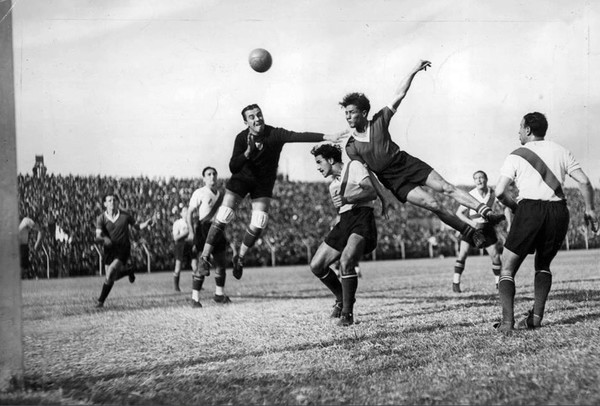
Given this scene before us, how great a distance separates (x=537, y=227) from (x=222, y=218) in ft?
15.7

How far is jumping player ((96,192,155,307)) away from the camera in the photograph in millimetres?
11367

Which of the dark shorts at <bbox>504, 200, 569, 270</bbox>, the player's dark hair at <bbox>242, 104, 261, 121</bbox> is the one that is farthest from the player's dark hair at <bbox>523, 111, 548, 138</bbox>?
the player's dark hair at <bbox>242, 104, 261, 121</bbox>

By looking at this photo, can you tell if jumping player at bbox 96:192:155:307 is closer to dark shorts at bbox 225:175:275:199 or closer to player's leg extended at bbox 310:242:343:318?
dark shorts at bbox 225:175:275:199

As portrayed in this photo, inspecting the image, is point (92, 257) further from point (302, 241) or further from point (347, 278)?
point (347, 278)

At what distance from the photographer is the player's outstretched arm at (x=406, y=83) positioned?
7.22 metres

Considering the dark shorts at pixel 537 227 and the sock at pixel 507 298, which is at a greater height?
the dark shorts at pixel 537 227

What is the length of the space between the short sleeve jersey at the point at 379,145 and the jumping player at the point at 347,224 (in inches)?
17.2

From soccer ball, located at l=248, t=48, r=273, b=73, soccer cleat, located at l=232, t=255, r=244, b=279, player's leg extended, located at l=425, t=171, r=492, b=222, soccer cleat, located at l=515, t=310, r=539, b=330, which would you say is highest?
soccer ball, located at l=248, t=48, r=273, b=73

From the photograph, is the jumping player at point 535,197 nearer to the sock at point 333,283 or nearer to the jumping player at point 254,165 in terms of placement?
the jumping player at point 254,165

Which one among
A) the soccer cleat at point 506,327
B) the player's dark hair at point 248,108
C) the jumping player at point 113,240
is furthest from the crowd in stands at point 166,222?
the soccer cleat at point 506,327

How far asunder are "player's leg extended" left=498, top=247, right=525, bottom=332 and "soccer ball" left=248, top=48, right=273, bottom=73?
4.02 metres

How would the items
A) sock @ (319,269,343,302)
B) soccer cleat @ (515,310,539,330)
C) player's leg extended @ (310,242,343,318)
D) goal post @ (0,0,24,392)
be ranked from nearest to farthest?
1. goal post @ (0,0,24,392)
2. soccer cleat @ (515,310,539,330)
3. player's leg extended @ (310,242,343,318)
4. sock @ (319,269,343,302)

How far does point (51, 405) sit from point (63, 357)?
197cm

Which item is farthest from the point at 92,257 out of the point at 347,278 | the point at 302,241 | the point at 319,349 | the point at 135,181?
the point at 319,349
